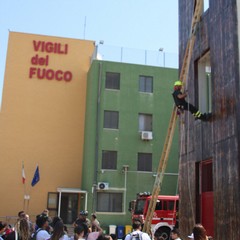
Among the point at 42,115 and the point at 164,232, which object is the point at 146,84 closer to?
the point at 42,115

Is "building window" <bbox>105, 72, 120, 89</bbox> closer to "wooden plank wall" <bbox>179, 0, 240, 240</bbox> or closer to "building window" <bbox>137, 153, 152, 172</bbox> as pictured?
"building window" <bbox>137, 153, 152, 172</bbox>

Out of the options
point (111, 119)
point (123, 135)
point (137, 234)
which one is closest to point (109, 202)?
point (123, 135)

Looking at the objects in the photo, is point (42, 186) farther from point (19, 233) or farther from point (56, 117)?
point (19, 233)

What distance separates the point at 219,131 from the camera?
474 inches

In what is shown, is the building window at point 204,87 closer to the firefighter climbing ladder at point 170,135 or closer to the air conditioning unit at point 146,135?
the firefighter climbing ladder at point 170,135

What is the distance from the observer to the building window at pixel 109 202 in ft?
101

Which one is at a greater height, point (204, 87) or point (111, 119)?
point (111, 119)

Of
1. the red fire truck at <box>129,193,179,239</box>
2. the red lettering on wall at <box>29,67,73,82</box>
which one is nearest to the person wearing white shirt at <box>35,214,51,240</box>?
the red fire truck at <box>129,193,179,239</box>

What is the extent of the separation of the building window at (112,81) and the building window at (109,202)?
8.14 m

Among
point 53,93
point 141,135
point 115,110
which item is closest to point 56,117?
point 53,93

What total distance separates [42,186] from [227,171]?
906 inches

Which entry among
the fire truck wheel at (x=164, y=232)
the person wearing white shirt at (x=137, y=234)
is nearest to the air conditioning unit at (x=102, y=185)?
the fire truck wheel at (x=164, y=232)

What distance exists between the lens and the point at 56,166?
32.9 m

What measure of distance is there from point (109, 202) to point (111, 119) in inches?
244
